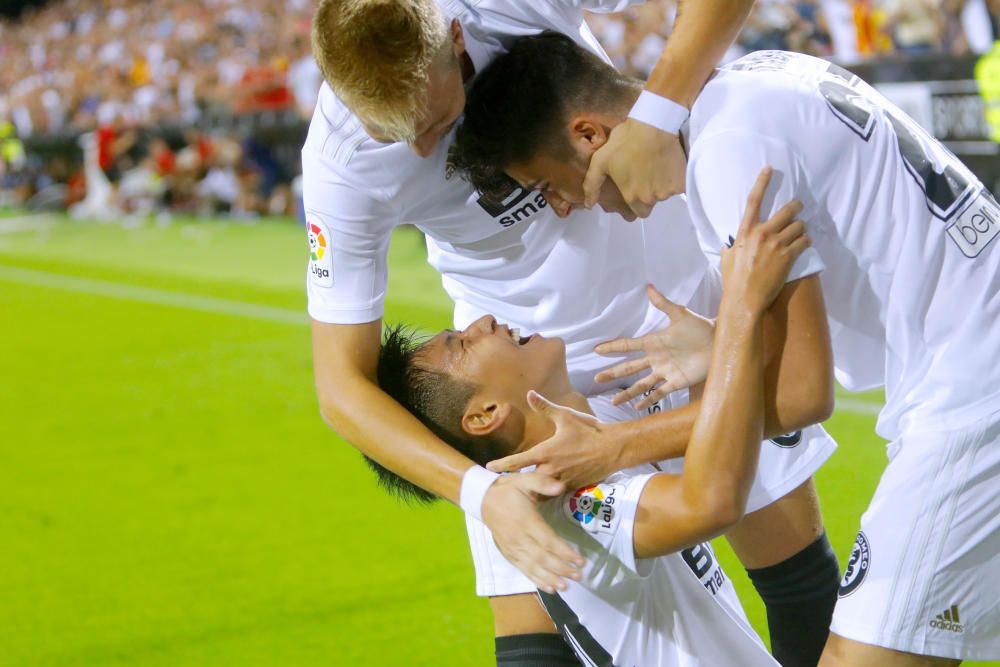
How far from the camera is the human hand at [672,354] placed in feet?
8.89

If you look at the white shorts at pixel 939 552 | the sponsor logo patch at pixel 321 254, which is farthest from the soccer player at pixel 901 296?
the sponsor logo patch at pixel 321 254

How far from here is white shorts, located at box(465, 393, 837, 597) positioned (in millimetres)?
2945

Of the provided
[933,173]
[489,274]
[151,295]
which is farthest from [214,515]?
[151,295]

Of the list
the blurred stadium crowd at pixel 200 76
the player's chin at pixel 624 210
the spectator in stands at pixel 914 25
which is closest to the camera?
the player's chin at pixel 624 210

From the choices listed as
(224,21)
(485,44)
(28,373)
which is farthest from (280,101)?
(485,44)

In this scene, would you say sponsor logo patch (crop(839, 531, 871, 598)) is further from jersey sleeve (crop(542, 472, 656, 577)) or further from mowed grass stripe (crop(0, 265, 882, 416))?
mowed grass stripe (crop(0, 265, 882, 416))

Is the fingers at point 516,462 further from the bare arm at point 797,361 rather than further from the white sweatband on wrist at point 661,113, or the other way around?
the white sweatband on wrist at point 661,113

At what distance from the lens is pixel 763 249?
2180mm

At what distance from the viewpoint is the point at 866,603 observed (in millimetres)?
2316

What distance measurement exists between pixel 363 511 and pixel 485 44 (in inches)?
115

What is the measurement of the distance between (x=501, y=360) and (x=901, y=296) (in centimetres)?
87

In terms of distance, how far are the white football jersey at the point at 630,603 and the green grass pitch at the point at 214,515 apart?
1.39 metres

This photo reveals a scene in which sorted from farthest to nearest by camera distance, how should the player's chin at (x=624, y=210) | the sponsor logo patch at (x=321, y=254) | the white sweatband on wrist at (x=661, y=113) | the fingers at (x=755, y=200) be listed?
the sponsor logo patch at (x=321, y=254) → the player's chin at (x=624, y=210) → the white sweatband on wrist at (x=661, y=113) → the fingers at (x=755, y=200)

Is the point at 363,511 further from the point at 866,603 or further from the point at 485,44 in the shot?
the point at 866,603
